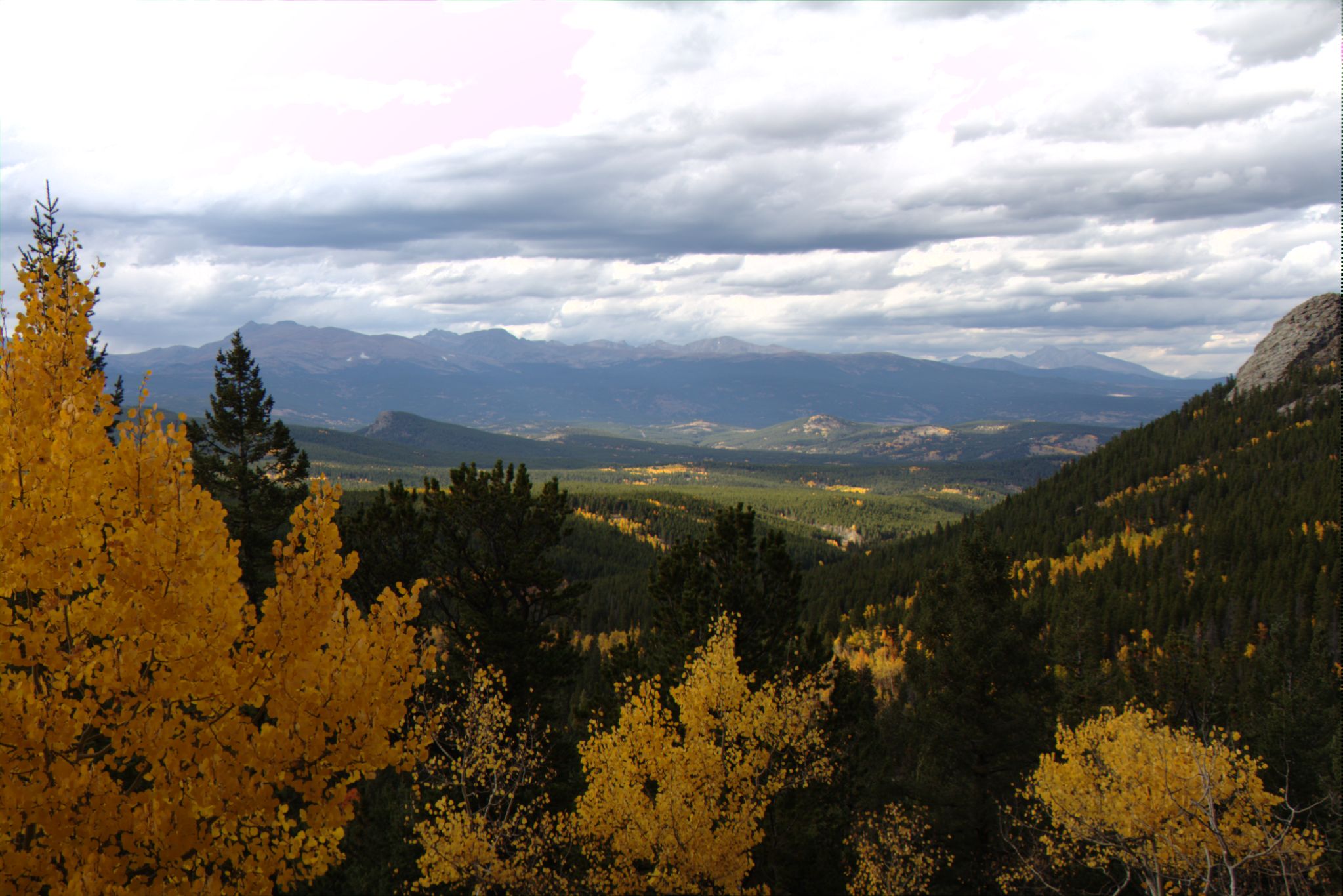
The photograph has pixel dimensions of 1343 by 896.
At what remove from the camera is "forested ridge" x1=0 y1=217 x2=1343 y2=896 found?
7855 millimetres

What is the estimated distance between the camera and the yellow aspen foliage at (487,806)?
20062 millimetres

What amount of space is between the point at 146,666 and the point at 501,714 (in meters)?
14.9

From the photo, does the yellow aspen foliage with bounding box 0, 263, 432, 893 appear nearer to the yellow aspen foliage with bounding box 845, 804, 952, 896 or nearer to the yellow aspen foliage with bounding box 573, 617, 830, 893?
the yellow aspen foliage with bounding box 573, 617, 830, 893

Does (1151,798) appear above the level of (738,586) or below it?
below

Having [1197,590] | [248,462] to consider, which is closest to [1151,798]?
[248,462]

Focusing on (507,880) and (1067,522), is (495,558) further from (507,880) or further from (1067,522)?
(1067,522)

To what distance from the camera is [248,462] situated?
36094 mm

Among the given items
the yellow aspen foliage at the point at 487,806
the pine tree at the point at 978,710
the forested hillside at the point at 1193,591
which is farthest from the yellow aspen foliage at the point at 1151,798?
the yellow aspen foliage at the point at 487,806

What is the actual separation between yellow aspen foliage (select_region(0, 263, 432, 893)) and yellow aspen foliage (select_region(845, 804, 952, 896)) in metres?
26.0

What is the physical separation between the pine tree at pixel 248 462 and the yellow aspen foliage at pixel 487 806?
14107 mm

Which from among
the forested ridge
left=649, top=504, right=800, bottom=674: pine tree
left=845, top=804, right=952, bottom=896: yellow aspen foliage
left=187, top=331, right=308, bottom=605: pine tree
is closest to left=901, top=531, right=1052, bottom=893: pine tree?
the forested ridge

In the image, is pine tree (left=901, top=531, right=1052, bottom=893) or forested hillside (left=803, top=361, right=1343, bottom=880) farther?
forested hillside (left=803, top=361, right=1343, bottom=880)

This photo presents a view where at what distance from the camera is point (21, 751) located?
7.50 metres

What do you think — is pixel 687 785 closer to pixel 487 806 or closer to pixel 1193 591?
pixel 487 806
